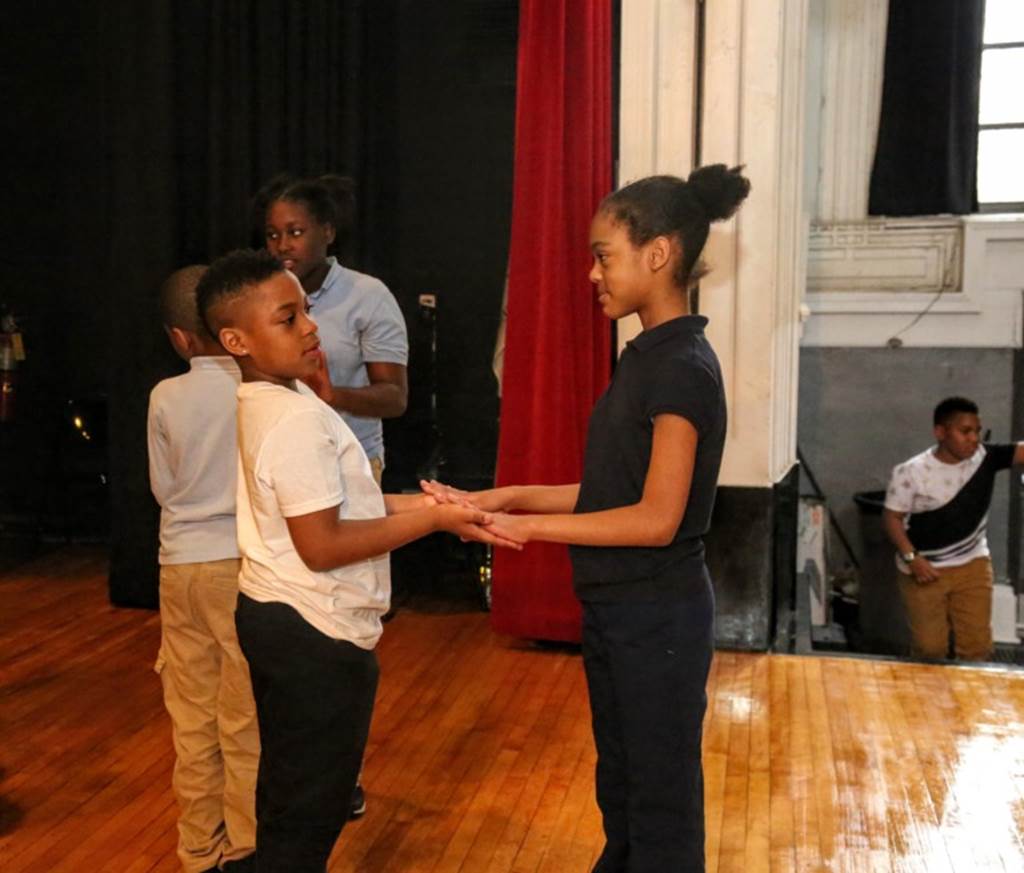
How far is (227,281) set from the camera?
188 cm

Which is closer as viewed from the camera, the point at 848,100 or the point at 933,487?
the point at 933,487

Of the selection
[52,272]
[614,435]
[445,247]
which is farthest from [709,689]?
[52,272]

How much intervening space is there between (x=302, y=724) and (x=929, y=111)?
4.58 meters

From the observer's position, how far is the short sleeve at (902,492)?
4812 millimetres

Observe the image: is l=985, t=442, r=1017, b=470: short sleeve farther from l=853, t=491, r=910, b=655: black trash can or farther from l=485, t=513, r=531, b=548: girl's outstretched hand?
l=485, t=513, r=531, b=548: girl's outstretched hand

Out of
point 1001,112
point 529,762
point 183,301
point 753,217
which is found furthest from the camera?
point 1001,112

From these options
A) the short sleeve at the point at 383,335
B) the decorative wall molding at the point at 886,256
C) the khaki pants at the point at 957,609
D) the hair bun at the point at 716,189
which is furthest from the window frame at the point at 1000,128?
the hair bun at the point at 716,189

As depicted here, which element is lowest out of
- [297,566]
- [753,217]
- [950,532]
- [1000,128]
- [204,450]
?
[950,532]

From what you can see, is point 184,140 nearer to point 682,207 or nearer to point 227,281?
point 227,281

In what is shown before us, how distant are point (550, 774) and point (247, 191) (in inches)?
109

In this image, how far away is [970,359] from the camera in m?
5.51

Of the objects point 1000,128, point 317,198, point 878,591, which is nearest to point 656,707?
point 317,198

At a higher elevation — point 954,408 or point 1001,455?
point 954,408

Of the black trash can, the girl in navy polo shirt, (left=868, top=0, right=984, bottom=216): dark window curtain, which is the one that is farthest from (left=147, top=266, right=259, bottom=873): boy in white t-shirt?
(left=868, top=0, right=984, bottom=216): dark window curtain
